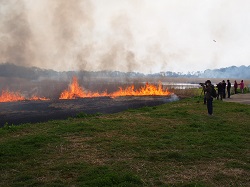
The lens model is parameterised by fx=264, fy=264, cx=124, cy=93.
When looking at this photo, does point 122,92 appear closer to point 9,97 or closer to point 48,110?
point 9,97

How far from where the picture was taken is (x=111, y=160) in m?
10.3

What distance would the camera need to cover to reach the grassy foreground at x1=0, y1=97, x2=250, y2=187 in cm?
832

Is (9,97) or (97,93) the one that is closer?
(9,97)

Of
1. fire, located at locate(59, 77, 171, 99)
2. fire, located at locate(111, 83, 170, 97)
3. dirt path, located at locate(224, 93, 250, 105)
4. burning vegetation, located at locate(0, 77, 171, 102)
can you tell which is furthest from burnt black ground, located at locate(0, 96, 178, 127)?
fire, located at locate(111, 83, 170, 97)

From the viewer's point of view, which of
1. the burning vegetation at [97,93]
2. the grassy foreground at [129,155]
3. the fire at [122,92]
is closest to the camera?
the grassy foreground at [129,155]

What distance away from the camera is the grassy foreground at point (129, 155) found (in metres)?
8.32

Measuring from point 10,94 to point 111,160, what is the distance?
139 feet

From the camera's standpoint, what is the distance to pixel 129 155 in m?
10.9

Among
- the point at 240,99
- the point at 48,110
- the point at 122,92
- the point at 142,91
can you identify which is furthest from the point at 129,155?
the point at 142,91

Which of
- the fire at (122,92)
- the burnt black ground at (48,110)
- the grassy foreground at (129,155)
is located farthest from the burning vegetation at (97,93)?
the grassy foreground at (129,155)

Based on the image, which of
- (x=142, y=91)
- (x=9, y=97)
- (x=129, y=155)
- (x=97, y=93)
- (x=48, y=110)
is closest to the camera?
(x=129, y=155)

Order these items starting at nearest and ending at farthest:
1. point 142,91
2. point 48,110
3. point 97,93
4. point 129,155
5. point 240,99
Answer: point 129,155 → point 48,110 → point 240,99 → point 97,93 → point 142,91

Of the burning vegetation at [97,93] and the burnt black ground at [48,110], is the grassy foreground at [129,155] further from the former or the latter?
the burning vegetation at [97,93]

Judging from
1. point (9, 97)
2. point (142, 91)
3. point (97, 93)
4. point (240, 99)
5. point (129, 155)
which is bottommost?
point (129, 155)
